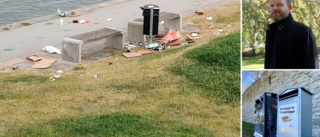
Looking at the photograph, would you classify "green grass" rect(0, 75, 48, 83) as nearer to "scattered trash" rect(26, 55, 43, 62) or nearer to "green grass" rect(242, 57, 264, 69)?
"scattered trash" rect(26, 55, 43, 62)

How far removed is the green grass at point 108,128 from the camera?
5801 millimetres

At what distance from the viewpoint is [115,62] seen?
31.3ft

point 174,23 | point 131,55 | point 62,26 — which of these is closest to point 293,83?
point 131,55

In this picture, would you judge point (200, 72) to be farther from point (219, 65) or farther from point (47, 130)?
point (47, 130)

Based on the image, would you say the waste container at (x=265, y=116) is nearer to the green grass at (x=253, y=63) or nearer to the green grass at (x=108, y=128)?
the green grass at (x=253, y=63)

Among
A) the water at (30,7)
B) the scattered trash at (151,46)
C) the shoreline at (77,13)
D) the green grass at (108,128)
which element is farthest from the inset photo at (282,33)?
the water at (30,7)

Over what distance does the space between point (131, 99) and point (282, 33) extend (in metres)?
4.56

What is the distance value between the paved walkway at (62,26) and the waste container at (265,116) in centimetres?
619

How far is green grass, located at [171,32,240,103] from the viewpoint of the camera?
7417 millimetres

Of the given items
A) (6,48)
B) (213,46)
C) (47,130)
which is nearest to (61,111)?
(47,130)

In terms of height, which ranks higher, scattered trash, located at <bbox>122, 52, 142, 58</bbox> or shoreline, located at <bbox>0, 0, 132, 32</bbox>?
shoreline, located at <bbox>0, 0, 132, 32</bbox>

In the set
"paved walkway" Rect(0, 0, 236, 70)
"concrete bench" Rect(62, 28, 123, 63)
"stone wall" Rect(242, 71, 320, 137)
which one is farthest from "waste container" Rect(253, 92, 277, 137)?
"concrete bench" Rect(62, 28, 123, 63)

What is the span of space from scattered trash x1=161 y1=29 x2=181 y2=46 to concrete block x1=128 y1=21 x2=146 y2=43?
1.57ft

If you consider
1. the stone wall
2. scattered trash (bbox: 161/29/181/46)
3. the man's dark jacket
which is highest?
scattered trash (bbox: 161/29/181/46)
